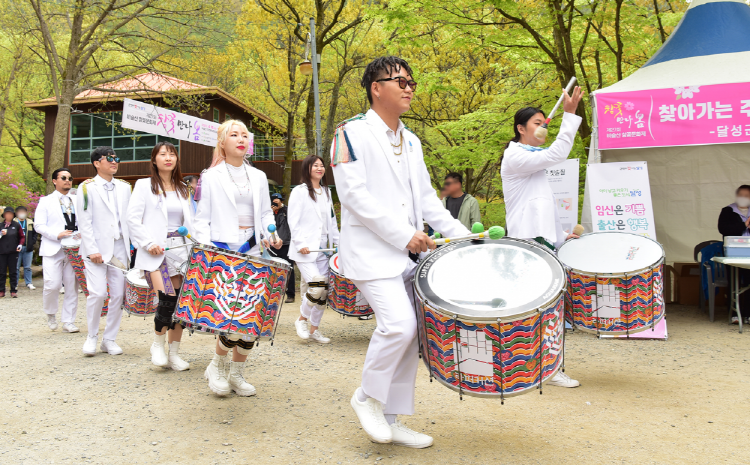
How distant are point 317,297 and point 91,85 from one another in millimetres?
11111

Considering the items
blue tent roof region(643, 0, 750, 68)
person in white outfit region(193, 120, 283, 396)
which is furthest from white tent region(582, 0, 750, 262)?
person in white outfit region(193, 120, 283, 396)

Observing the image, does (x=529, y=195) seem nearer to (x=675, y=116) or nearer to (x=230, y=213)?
(x=230, y=213)

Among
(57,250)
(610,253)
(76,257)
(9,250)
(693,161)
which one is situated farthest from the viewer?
(9,250)

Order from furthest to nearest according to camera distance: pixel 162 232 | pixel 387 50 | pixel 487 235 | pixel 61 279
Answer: pixel 387 50, pixel 61 279, pixel 162 232, pixel 487 235

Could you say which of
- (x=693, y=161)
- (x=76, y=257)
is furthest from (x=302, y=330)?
(x=693, y=161)

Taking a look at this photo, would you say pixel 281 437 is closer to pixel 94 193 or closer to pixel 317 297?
pixel 317 297

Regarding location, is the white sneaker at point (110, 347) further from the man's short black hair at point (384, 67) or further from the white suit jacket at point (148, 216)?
the man's short black hair at point (384, 67)

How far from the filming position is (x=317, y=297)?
20.7 feet

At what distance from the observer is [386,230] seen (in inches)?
115

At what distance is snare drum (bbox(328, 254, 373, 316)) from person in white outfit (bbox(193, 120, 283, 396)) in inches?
74.1

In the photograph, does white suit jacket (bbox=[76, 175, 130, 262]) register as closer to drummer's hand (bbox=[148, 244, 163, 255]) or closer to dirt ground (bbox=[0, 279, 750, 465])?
dirt ground (bbox=[0, 279, 750, 465])

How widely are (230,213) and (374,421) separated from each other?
1.98 meters

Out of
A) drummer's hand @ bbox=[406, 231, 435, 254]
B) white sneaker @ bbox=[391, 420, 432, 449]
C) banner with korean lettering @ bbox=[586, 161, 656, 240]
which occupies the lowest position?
white sneaker @ bbox=[391, 420, 432, 449]

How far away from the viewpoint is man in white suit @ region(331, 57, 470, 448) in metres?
2.92
